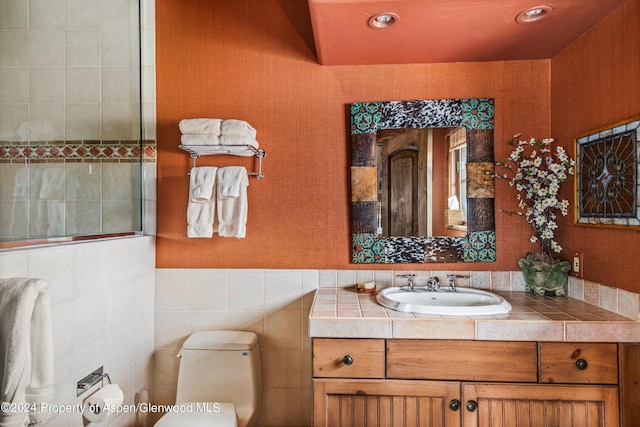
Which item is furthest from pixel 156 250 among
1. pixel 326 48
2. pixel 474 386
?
pixel 474 386

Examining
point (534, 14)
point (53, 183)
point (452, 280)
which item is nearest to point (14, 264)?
point (53, 183)

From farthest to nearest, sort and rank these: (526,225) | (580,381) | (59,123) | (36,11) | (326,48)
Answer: (526,225), (326,48), (59,123), (36,11), (580,381)

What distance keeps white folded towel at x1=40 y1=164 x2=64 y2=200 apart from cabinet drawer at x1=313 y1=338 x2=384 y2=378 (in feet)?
4.51

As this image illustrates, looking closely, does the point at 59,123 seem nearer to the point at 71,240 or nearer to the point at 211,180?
the point at 71,240

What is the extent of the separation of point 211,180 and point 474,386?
1622 mm

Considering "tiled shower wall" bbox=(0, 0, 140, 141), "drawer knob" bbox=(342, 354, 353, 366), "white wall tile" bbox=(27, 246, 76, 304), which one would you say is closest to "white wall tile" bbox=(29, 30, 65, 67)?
"tiled shower wall" bbox=(0, 0, 140, 141)

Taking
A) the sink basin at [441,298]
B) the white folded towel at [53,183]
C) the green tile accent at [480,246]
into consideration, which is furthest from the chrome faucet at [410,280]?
the white folded towel at [53,183]

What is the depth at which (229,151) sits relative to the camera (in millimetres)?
2023

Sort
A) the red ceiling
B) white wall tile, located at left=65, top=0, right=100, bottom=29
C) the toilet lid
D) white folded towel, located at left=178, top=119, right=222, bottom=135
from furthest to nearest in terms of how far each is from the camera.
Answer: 1. white folded towel, located at left=178, top=119, right=222, bottom=135
2. white wall tile, located at left=65, top=0, right=100, bottom=29
3. the toilet lid
4. the red ceiling

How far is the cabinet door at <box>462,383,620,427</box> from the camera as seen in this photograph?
143cm

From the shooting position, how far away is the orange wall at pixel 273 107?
211 centimetres

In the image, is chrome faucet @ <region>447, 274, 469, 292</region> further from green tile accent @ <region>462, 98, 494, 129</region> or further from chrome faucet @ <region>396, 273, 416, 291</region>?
green tile accent @ <region>462, 98, 494, 129</region>

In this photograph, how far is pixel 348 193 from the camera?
2.11m

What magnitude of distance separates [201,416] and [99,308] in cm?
71
